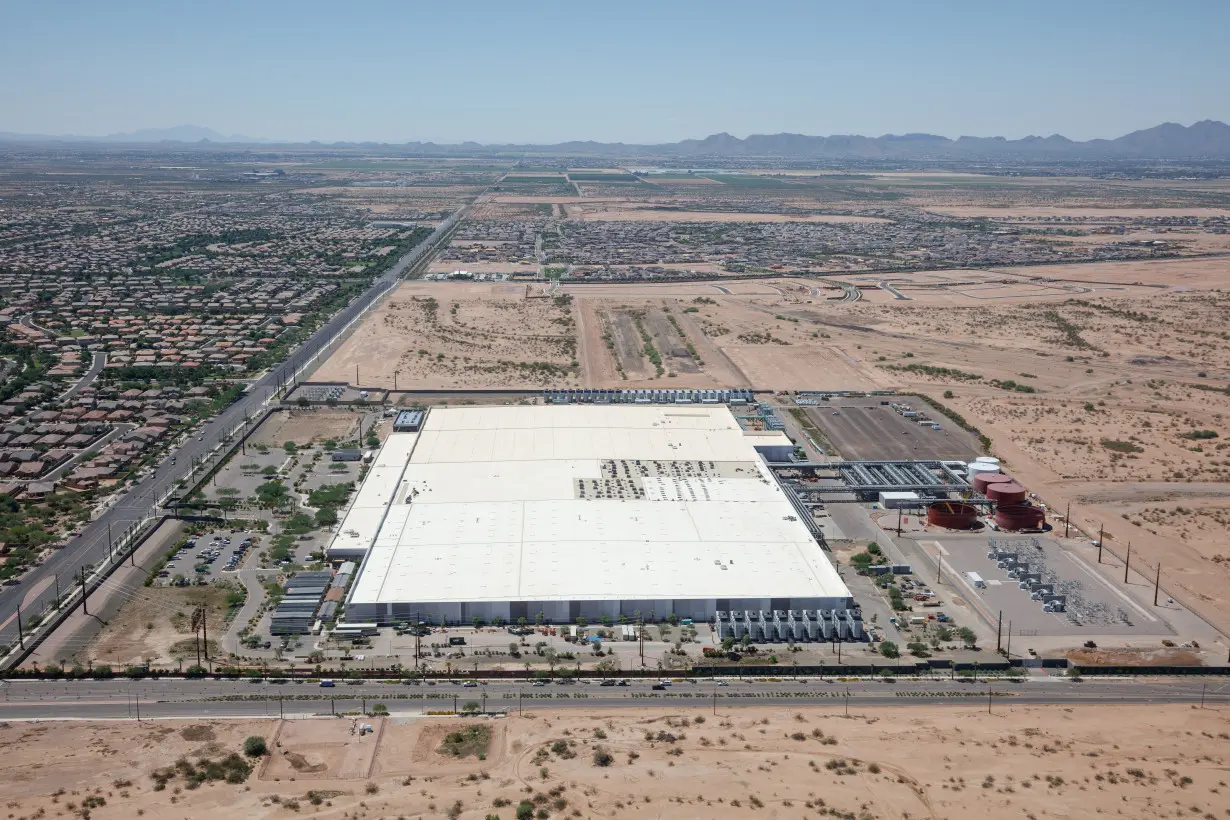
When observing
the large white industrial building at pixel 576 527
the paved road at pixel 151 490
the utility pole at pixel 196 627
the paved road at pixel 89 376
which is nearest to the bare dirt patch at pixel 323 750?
the utility pole at pixel 196 627

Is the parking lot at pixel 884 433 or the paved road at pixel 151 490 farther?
the parking lot at pixel 884 433

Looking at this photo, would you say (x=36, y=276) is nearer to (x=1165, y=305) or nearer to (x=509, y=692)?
(x=509, y=692)

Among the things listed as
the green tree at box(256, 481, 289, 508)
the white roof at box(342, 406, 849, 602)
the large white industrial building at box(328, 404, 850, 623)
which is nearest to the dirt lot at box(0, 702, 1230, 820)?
the large white industrial building at box(328, 404, 850, 623)

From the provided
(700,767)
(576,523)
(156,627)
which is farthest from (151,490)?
(700,767)

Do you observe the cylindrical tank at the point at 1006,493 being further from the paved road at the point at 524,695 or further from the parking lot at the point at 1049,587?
the paved road at the point at 524,695

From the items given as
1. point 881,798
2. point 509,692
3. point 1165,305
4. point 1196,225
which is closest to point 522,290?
point 1165,305

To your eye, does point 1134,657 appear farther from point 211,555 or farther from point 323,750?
point 211,555
